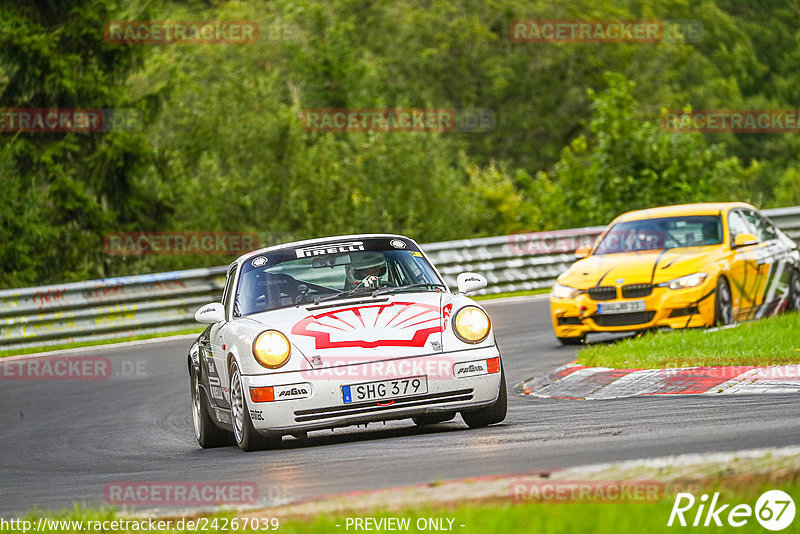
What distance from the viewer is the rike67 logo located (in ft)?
17.0

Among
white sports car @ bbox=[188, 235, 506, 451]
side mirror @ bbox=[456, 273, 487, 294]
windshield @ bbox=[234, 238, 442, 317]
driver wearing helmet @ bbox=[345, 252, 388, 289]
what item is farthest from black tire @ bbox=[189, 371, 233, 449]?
side mirror @ bbox=[456, 273, 487, 294]

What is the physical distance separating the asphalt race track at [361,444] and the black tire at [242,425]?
12 centimetres

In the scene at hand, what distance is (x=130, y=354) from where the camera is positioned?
18328 millimetres

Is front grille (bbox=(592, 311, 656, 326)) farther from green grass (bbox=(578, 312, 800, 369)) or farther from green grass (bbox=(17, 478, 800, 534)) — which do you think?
green grass (bbox=(17, 478, 800, 534))

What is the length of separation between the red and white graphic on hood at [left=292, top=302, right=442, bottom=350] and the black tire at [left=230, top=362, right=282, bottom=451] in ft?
2.00

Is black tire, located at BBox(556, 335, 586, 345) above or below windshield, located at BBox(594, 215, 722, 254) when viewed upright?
below

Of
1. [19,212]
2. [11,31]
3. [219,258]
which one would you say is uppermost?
[11,31]

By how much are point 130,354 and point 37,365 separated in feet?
4.05

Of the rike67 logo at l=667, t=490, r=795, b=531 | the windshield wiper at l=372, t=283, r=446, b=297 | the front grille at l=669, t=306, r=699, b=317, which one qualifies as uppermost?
the windshield wiper at l=372, t=283, r=446, b=297

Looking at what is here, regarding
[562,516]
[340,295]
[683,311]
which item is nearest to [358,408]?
[340,295]

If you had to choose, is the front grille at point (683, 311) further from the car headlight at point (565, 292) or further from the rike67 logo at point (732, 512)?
the rike67 logo at point (732, 512)

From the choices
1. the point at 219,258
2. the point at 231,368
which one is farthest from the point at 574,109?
the point at 231,368

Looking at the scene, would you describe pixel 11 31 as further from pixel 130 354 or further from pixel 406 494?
pixel 406 494

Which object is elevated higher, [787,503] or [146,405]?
[787,503]
